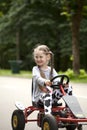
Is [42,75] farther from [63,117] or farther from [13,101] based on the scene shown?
[13,101]

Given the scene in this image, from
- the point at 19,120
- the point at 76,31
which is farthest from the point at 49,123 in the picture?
the point at 76,31

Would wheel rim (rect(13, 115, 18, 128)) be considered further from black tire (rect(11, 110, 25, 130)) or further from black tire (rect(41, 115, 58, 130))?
black tire (rect(41, 115, 58, 130))

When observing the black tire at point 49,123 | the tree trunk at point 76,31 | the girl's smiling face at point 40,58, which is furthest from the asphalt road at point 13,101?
the tree trunk at point 76,31

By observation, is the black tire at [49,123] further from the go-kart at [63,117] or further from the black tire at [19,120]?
the black tire at [19,120]

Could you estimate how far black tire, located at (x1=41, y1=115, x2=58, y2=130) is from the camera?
7.99m

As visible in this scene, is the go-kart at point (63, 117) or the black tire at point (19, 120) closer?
the go-kart at point (63, 117)

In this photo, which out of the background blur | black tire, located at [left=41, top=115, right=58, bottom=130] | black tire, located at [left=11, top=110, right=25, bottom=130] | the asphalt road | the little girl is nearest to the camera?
black tire, located at [left=41, top=115, right=58, bottom=130]

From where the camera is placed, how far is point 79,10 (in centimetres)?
2972

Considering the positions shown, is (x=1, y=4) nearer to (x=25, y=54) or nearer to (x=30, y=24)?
(x=30, y=24)

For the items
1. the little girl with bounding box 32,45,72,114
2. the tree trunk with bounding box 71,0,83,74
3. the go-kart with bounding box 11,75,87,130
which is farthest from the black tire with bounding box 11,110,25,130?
the tree trunk with bounding box 71,0,83,74

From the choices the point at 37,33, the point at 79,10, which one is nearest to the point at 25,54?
the point at 37,33

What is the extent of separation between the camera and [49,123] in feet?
26.4

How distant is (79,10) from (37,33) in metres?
20.0

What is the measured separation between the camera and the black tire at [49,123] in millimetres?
7992
